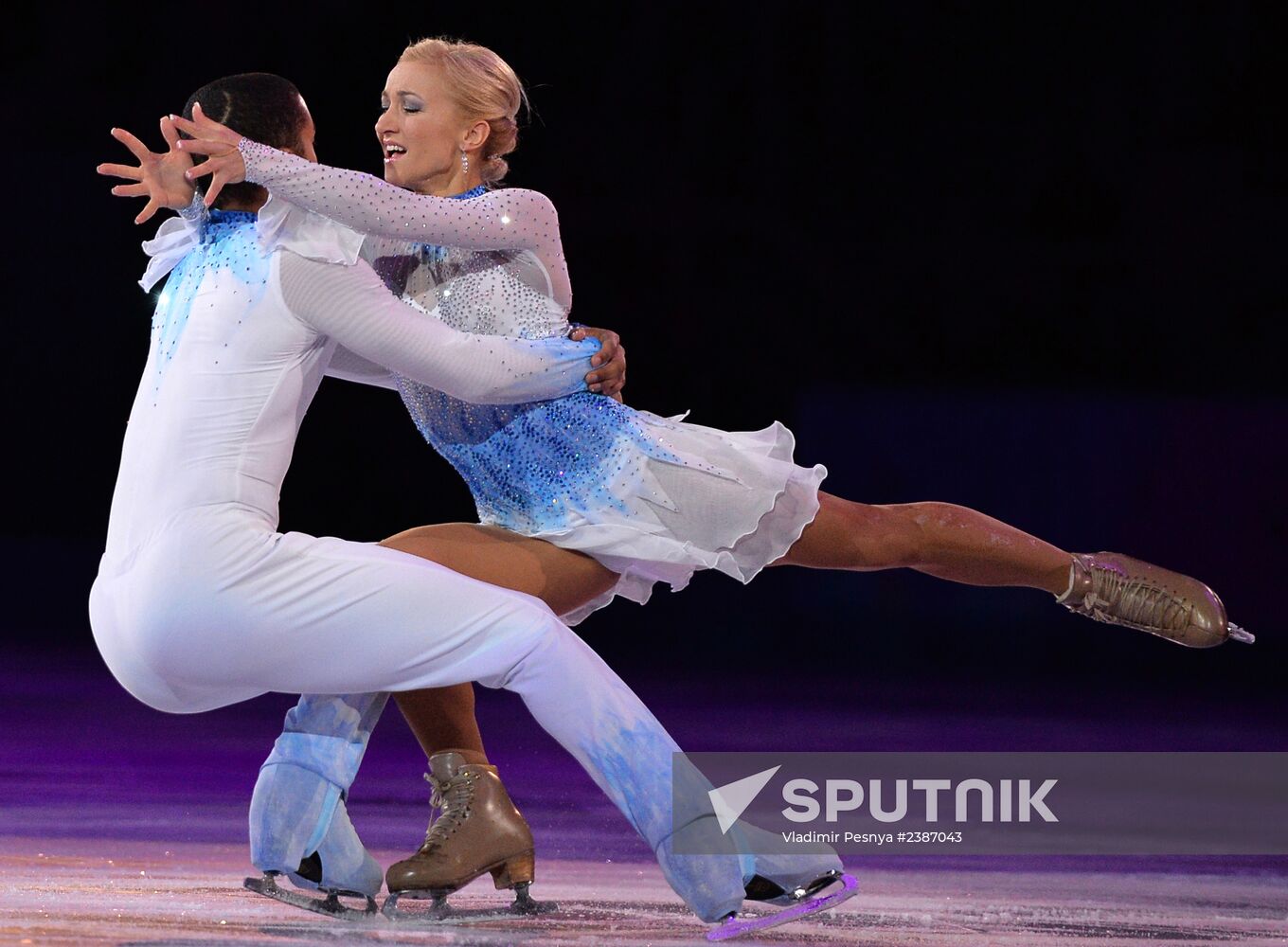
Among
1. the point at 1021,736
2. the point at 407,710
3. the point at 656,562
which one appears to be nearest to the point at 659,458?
the point at 656,562

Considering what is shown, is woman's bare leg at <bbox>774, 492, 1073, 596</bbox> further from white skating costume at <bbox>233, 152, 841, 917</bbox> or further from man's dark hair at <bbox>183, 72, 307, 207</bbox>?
man's dark hair at <bbox>183, 72, 307, 207</bbox>

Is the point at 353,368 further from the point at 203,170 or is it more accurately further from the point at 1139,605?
the point at 1139,605

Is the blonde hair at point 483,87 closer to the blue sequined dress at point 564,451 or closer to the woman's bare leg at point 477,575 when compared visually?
the blue sequined dress at point 564,451

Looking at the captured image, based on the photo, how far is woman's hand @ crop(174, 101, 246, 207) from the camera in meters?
2.24

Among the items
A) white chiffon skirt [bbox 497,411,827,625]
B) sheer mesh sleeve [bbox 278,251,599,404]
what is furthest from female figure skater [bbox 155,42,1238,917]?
sheer mesh sleeve [bbox 278,251,599,404]

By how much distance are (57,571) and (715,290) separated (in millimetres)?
2886

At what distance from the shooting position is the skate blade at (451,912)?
8.16 feet

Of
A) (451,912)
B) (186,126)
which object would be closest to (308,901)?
(451,912)

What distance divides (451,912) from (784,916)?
1.80 feet

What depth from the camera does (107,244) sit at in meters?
6.20

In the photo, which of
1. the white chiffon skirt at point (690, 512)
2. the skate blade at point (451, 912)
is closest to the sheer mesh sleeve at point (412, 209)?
the white chiffon skirt at point (690, 512)

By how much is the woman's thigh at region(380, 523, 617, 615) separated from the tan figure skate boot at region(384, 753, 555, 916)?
30cm

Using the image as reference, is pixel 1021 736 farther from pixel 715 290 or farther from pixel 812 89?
pixel 812 89

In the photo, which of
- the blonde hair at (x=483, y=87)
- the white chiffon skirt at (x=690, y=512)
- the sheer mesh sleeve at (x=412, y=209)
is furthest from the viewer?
the blonde hair at (x=483, y=87)
